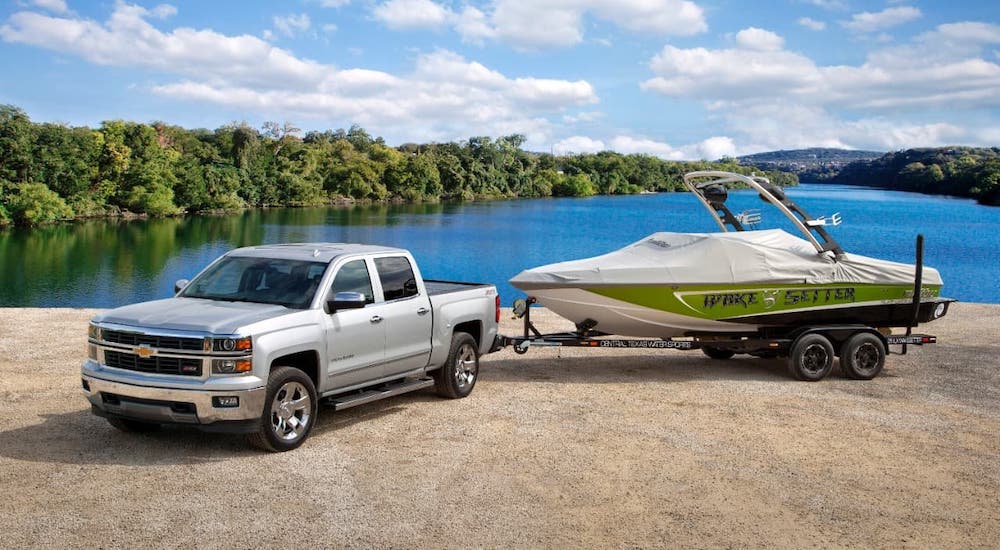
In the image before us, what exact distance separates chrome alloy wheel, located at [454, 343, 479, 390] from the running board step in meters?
0.64

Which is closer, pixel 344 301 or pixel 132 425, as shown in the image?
pixel 344 301

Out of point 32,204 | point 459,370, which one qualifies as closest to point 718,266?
point 459,370

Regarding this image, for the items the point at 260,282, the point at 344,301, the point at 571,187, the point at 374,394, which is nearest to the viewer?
the point at 344,301

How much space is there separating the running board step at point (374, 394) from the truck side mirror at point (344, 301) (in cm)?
99

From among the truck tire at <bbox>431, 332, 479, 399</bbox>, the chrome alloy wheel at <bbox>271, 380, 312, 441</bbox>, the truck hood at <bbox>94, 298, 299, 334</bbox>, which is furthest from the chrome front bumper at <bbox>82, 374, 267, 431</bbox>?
the truck tire at <bbox>431, 332, 479, 399</bbox>

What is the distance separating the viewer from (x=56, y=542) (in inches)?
247

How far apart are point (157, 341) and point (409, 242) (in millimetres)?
59532

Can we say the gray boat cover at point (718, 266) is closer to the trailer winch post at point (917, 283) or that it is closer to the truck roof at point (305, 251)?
the trailer winch post at point (917, 283)

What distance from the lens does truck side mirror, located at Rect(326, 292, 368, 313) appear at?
882 cm

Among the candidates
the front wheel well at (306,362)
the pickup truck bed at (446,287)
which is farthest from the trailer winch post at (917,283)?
the front wheel well at (306,362)

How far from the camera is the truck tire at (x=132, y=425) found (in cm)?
880

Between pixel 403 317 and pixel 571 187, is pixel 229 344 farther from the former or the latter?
pixel 571 187

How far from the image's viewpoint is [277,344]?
8289 millimetres

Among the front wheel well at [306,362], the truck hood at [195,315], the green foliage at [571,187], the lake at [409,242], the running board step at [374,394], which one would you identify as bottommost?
the lake at [409,242]
